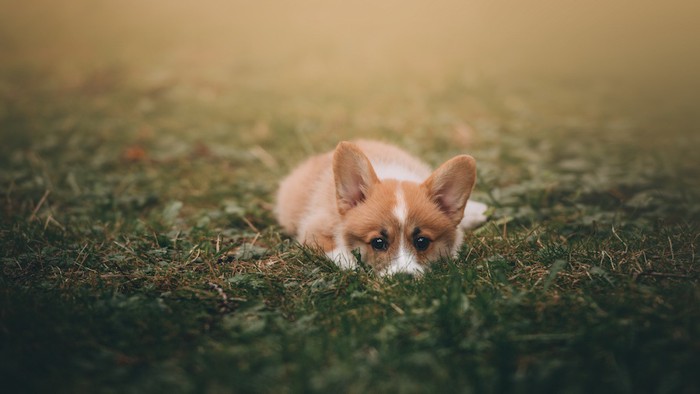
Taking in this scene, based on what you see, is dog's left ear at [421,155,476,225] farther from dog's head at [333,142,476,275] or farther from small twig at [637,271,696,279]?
small twig at [637,271,696,279]

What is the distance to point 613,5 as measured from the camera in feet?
43.0

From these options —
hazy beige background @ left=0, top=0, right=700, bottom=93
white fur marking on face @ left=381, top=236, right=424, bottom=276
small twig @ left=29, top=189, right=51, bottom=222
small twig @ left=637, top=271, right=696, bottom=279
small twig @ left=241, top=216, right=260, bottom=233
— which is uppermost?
hazy beige background @ left=0, top=0, right=700, bottom=93

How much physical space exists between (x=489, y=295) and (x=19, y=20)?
11.4 meters

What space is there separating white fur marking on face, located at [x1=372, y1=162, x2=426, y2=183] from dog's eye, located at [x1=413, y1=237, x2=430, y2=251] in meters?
0.53

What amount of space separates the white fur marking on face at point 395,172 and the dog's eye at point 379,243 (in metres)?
0.52

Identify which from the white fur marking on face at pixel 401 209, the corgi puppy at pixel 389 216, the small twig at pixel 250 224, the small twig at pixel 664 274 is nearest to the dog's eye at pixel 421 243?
the corgi puppy at pixel 389 216

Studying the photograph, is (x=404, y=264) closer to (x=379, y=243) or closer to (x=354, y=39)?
(x=379, y=243)

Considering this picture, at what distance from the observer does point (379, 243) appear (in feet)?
8.73

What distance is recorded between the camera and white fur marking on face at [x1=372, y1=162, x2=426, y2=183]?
3.17 metres

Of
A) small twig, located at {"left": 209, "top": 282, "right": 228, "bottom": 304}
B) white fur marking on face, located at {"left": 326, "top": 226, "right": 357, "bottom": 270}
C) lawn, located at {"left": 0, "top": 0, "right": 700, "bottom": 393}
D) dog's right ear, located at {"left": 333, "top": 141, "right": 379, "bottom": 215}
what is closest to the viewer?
lawn, located at {"left": 0, "top": 0, "right": 700, "bottom": 393}

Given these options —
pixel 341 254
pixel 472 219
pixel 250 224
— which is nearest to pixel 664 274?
pixel 472 219

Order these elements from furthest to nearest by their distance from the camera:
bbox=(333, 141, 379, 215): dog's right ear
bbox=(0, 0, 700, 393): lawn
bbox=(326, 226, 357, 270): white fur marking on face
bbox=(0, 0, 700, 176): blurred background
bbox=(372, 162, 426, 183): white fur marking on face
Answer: bbox=(0, 0, 700, 176): blurred background → bbox=(372, 162, 426, 183): white fur marking on face → bbox=(333, 141, 379, 215): dog's right ear → bbox=(326, 226, 357, 270): white fur marking on face → bbox=(0, 0, 700, 393): lawn

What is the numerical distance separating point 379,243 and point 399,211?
197mm

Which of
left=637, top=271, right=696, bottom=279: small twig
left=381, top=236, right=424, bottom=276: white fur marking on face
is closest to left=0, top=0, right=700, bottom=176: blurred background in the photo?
left=381, top=236, right=424, bottom=276: white fur marking on face
